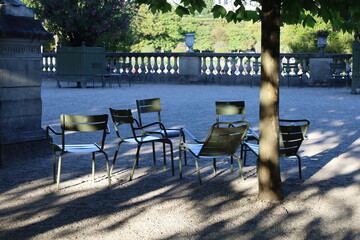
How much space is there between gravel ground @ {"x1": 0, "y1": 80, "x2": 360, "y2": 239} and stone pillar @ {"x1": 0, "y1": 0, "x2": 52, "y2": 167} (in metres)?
0.29

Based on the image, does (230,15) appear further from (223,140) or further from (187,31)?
(187,31)

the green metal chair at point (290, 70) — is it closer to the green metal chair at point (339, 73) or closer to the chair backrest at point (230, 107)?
the green metal chair at point (339, 73)

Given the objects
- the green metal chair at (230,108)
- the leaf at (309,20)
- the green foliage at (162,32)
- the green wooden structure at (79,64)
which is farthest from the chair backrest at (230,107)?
the green foliage at (162,32)

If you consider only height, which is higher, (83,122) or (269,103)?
(269,103)

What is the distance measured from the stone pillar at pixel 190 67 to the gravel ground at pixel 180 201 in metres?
15.3

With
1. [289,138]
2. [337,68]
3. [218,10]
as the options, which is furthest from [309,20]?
[337,68]

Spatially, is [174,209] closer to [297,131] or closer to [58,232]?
[58,232]

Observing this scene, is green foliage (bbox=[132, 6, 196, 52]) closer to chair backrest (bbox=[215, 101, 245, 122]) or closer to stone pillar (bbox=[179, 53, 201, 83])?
stone pillar (bbox=[179, 53, 201, 83])

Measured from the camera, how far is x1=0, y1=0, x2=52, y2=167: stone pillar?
930 cm

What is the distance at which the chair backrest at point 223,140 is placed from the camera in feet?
25.2

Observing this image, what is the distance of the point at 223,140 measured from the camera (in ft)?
25.4

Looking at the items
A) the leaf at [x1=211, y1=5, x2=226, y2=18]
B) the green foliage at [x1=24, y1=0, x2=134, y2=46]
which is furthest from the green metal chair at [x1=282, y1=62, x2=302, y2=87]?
the leaf at [x1=211, y1=5, x2=226, y2=18]

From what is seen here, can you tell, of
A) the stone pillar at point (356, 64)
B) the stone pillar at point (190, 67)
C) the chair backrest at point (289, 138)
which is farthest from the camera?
the stone pillar at point (190, 67)

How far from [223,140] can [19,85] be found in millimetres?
3171
